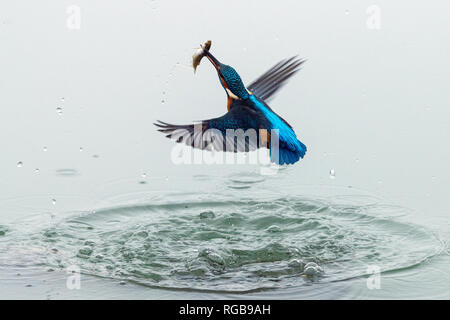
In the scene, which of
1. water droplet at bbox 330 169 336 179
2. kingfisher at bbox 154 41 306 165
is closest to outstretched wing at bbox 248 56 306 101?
kingfisher at bbox 154 41 306 165

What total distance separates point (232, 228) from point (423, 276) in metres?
1.52

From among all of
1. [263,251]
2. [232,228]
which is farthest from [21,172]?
[263,251]

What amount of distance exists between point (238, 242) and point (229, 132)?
3.52 ft

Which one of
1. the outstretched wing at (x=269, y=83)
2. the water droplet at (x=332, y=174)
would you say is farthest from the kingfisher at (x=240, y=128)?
the water droplet at (x=332, y=174)

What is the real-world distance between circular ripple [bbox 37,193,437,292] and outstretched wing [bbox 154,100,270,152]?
764 millimetres

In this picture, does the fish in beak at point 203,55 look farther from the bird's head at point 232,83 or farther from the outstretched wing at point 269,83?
the outstretched wing at point 269,83

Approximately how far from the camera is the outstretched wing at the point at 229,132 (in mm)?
4859

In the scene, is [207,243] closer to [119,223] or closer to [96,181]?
[119,223]

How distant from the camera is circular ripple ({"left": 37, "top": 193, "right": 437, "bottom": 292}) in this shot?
16.8 ft

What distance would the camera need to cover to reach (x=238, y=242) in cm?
578

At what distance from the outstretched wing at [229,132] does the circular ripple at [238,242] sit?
764mm

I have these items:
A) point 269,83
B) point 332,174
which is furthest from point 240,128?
point 332,174

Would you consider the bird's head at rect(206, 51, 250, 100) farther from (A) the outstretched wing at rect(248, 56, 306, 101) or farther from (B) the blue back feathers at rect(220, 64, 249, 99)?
(A) the outstretched wing at rect(248, 56, 306, 101)

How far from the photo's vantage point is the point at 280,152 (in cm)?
510
